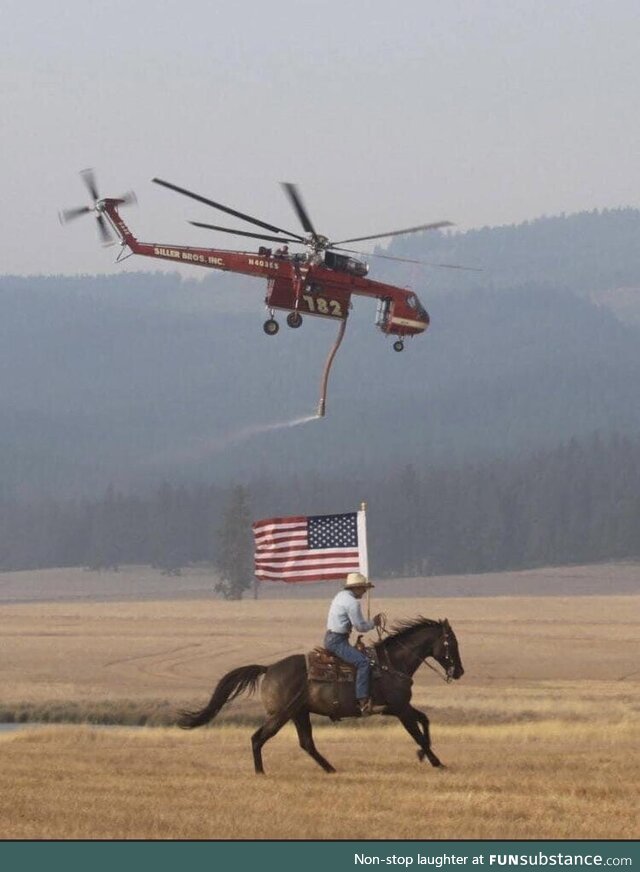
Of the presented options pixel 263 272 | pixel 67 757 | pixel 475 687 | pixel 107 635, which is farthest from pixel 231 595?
pixel 67 757

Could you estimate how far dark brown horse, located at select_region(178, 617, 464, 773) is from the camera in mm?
26812

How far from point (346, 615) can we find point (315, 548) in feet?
23.8

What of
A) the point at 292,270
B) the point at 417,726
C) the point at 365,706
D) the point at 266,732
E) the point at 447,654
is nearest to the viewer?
the point at 266,732

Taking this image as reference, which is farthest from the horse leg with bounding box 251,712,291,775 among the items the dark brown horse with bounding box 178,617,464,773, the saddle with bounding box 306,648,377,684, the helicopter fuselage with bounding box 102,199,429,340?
the helicopter fuselage with bounding box 102,199,429,340

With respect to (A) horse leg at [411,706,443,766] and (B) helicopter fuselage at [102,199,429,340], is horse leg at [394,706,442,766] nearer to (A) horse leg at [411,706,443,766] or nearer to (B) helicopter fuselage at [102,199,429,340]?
(A) horse leg at [411,706,443,766]

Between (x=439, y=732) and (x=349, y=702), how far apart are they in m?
11.3

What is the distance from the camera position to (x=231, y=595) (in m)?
164

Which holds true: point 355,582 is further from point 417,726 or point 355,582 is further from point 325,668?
point 417,726

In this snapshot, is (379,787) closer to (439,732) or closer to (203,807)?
(203,807)

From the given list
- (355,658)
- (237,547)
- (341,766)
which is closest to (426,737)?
(341,766)

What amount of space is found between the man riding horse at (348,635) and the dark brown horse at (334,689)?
0.14 meters

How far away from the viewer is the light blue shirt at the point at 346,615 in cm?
2677

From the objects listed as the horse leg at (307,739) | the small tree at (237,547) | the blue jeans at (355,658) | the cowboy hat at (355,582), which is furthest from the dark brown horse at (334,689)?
the small tree at (237,547)

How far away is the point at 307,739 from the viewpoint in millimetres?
27312
